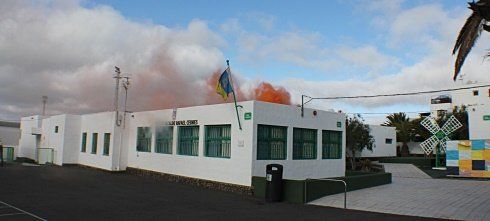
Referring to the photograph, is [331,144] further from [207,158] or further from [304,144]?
[207,158]

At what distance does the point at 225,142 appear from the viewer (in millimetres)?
18328

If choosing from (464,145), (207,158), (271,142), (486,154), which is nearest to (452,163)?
(464,145)

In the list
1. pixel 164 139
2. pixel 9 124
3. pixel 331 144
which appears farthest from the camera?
pixel 9 124

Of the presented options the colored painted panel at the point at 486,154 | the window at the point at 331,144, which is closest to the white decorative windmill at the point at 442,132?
the colored painted panel at the point at 486,154

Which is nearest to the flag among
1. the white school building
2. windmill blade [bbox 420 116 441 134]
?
the white school building

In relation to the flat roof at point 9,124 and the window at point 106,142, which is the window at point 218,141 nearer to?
the window at point 106,142

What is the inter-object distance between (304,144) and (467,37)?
33.1 feet

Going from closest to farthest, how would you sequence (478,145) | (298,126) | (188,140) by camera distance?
1. (298,126)
2. (188,140)
3. (478,145)

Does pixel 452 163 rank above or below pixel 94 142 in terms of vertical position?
below

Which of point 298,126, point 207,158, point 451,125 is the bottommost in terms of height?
point 207,158

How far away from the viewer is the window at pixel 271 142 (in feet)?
57.5

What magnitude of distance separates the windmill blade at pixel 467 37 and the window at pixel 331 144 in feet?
34.6

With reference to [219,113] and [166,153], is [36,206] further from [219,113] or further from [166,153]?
[166,153]

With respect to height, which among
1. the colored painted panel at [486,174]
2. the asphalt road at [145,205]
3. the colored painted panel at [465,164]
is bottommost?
the asphalt road at [145,205]
